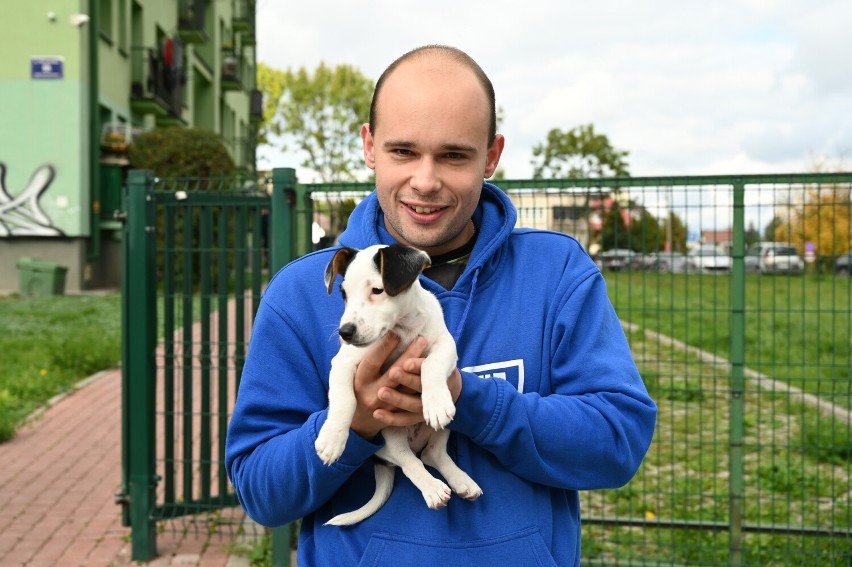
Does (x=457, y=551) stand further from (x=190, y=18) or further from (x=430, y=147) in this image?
(x=190, y=18)

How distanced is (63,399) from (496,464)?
11.1 meters

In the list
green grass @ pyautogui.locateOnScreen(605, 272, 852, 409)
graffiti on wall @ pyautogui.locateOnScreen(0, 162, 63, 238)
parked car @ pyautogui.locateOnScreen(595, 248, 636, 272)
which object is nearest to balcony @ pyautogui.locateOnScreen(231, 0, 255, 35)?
graffiti on wall @ pyautogui.locateOnScreen(0, 162, 63, 238)

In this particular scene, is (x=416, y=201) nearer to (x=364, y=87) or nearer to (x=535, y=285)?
(x=535, y=285)

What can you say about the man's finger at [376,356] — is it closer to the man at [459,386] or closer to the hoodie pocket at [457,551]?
the man at [459,386]

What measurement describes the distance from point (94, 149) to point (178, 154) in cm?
215

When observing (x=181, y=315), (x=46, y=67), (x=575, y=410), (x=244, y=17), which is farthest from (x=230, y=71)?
(x=575, y=410)

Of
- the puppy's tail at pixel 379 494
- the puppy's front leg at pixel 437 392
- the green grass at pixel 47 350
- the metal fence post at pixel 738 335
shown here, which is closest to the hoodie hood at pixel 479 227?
the puppy's front leg at pixel 437 392

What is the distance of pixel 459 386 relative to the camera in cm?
219

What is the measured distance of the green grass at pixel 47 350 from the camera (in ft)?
39.4

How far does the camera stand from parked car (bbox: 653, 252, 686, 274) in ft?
20.0

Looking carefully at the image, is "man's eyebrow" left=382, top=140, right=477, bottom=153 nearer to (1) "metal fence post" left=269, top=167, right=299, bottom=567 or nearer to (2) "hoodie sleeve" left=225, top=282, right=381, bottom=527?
(2) "hoodie sleeve" left=225, top=282, right=381, bottom=527

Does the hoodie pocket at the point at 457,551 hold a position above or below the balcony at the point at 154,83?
below

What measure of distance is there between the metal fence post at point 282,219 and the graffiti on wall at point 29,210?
20.3m

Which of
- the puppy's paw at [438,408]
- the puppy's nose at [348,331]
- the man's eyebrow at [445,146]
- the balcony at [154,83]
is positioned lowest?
the puppy's paw at [438,408]
